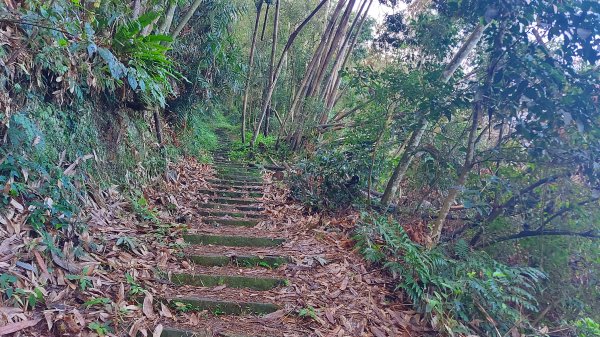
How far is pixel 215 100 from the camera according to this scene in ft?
30.9

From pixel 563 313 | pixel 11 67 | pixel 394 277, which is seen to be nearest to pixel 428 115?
pixel 394 277

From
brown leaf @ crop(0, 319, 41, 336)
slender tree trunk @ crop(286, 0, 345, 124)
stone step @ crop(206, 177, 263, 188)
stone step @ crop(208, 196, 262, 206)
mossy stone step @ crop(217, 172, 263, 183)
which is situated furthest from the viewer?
slender tree trunk @ crop(286, 0, 345, 124)

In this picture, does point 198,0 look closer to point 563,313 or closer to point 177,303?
point 177,303

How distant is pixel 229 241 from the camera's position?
4.46m

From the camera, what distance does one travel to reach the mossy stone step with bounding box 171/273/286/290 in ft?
11.3

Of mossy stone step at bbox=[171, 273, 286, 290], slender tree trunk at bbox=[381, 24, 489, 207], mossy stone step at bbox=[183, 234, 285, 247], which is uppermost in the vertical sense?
slender tree trunk at bbox=[381, 24, 489, 207]

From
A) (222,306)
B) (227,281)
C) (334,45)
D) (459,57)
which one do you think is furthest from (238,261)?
(334,45)

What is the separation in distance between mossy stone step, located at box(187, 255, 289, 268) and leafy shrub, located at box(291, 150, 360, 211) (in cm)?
189

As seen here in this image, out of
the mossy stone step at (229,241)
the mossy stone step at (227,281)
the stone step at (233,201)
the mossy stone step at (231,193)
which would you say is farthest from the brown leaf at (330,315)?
the mossy stone step at (231,193)

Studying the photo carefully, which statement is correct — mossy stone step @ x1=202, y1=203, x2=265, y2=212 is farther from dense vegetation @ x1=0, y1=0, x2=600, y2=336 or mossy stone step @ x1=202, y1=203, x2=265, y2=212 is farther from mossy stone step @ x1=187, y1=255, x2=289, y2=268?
mossy stone step @ x1=187, y1=255, x2=289, y2=268

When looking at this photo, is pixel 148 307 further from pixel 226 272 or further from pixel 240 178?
pixel 240 178

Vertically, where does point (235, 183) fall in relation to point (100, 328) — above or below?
below

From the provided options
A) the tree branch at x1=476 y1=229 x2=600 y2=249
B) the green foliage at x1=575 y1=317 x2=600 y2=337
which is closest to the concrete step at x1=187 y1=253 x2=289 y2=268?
the tree branch at x1=476 y1=229 x2=600 y2=249

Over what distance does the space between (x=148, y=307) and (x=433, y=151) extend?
11.6 feet
